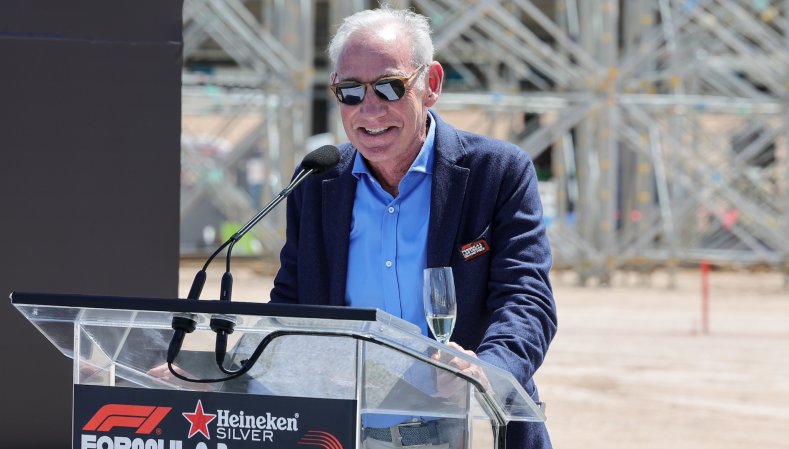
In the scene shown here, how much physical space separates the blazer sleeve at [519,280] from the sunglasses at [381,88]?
32cm

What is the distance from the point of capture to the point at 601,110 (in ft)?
66.9

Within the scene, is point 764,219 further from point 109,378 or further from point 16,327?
point 109,378

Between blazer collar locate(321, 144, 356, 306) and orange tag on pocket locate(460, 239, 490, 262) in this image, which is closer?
orange tag on pocket locate(460, 239, 490, 262)

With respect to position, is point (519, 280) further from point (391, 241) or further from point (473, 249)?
point (391, 241)

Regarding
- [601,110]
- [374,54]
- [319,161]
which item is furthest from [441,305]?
[601,110]

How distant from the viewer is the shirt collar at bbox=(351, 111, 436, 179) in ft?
10.9

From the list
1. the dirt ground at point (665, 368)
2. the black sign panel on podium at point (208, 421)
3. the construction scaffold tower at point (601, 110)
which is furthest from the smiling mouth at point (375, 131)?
the construction scaffold tower at point (601, 110)

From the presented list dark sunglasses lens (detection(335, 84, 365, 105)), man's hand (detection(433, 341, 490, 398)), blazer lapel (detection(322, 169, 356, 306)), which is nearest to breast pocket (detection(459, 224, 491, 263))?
blazer lapel (detection(322, 169, 356, 306))

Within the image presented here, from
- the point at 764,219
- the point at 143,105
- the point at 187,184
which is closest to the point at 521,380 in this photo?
the point at 143,105

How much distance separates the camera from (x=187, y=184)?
951 inches

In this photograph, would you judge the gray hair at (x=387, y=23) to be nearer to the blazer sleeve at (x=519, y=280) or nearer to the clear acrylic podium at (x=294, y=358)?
the blazer sleeve at (x=519, y=280)

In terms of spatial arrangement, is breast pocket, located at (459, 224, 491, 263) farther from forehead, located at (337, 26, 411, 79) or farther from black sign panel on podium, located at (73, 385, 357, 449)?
black sign panel on podium, located at (73, 385, 357, 449)

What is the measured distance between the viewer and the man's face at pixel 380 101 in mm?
3186

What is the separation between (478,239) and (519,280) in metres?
0.14
